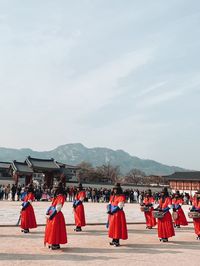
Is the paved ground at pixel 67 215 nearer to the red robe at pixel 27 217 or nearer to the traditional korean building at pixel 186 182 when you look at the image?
the red robe at pixel 27 217

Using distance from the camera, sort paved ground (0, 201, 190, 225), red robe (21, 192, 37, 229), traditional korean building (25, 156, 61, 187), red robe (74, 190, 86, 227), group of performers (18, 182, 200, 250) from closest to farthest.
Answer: group of performers (18, 182, 200, 250)
red robe (21, 192, 37, 229)
red robe (74, 190, 86, 227)
paved ground (0, 201, 190, 225)
traditional korean building (25, 156, 61, 187)

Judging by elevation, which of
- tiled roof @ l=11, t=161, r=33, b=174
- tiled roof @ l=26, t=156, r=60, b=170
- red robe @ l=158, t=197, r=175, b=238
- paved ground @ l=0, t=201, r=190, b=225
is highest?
tiled roof @ l=26, t=156, r=60, b=170

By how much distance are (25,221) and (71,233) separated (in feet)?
6.39

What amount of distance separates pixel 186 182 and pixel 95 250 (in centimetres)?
5806

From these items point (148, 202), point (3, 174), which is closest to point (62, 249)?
point (148, 202)

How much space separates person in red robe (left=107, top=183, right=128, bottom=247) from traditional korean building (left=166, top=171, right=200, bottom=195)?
54.8 metres

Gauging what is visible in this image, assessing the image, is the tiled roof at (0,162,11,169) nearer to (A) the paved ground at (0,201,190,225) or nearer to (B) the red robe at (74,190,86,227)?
(A) the paved ground at (0,201,190,225)

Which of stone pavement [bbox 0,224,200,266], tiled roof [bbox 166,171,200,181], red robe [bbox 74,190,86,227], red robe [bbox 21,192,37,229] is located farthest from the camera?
tiled roof [bbox 166,171,200,181]

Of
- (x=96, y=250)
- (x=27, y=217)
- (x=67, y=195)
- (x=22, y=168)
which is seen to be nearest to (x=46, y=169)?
(x=22, y=168)

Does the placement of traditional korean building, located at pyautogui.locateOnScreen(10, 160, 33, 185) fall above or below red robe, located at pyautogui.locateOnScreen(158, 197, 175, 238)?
above

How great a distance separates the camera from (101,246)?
37.1ft

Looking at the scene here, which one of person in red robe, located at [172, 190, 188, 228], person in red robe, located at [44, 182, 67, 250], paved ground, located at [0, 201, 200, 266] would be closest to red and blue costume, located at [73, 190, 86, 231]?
paved ground, located at [0, 201, 200, 266]

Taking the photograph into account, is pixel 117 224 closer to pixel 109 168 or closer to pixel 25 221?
pixel 25 221

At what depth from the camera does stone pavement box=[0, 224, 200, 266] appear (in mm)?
9070
